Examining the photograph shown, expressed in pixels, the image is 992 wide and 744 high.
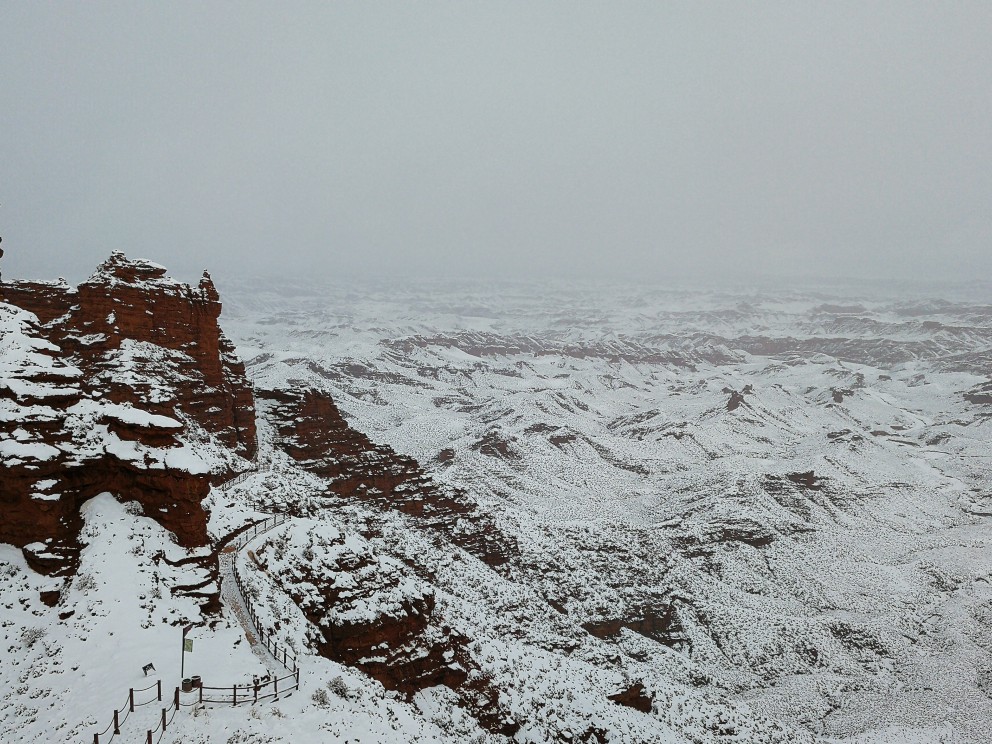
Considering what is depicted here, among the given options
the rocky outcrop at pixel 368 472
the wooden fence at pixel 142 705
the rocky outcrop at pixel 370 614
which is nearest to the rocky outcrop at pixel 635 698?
the rocky outcrop at pixel 370 614

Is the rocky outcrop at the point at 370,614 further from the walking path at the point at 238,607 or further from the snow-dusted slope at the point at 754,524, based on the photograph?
the snow-dusted slope at the point at 754,524

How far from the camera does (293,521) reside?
29.6m

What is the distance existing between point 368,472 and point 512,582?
14.1 meters

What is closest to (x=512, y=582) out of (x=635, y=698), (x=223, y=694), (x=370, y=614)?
(x=635, y=698)

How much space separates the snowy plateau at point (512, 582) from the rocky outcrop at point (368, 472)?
0.77ft

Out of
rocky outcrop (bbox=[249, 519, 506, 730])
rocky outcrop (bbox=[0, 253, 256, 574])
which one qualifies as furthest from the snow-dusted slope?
rocky outcrop (bbox=[0, 253, 256, 574])

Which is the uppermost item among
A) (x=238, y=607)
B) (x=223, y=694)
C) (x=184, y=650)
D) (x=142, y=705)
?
(x=184, y=650)

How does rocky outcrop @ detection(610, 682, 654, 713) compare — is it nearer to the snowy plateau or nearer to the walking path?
the snowy plateau

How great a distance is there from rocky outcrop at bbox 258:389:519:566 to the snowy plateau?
234mm

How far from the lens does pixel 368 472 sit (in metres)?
45.2

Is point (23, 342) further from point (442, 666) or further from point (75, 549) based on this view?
point (442, 666)

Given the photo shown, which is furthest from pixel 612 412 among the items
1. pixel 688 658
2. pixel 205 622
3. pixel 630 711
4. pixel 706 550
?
pixel 205 622

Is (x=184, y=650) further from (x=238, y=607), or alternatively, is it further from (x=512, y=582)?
(x=512, y=582)

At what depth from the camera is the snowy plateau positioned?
61.3 ft
